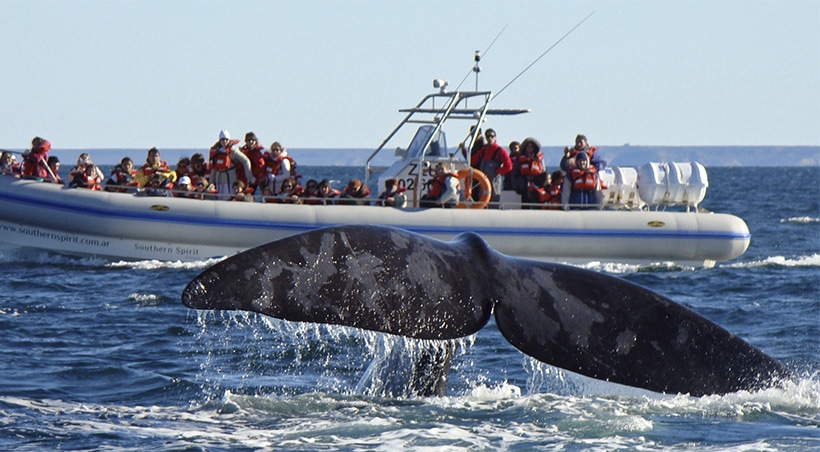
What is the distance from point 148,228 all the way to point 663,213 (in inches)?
322

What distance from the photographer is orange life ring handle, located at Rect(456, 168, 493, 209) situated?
18.1 m

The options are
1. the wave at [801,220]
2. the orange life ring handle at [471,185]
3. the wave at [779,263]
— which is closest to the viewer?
the orange life ring handle at [471,185]

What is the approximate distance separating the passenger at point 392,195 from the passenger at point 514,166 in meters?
1.70

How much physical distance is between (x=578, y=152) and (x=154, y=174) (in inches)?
263

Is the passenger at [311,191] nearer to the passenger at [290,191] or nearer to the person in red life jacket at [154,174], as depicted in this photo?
the passenger at [290,191]

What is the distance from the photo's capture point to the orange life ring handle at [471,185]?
1806 centimetres

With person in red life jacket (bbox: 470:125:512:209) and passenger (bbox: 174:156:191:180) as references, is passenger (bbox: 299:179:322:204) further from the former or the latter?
person in red life jacket (bbox: 470:125:512:209)

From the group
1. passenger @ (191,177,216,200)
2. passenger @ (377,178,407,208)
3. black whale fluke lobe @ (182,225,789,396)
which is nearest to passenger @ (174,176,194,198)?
passenger @ (191,177,216,200)

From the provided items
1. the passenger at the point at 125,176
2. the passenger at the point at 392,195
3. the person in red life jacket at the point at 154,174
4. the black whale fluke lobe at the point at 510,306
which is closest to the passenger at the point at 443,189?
the passenger at the point at 392,195

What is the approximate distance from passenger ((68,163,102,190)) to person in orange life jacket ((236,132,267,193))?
87.8 inches

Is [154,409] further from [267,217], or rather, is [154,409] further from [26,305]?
[267,217]

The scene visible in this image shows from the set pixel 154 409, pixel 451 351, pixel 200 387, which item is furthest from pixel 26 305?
pixel 451 351

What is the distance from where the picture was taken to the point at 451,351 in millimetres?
6066

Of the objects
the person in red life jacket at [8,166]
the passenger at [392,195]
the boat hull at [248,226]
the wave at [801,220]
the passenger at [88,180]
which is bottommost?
the wave at [801,220]
